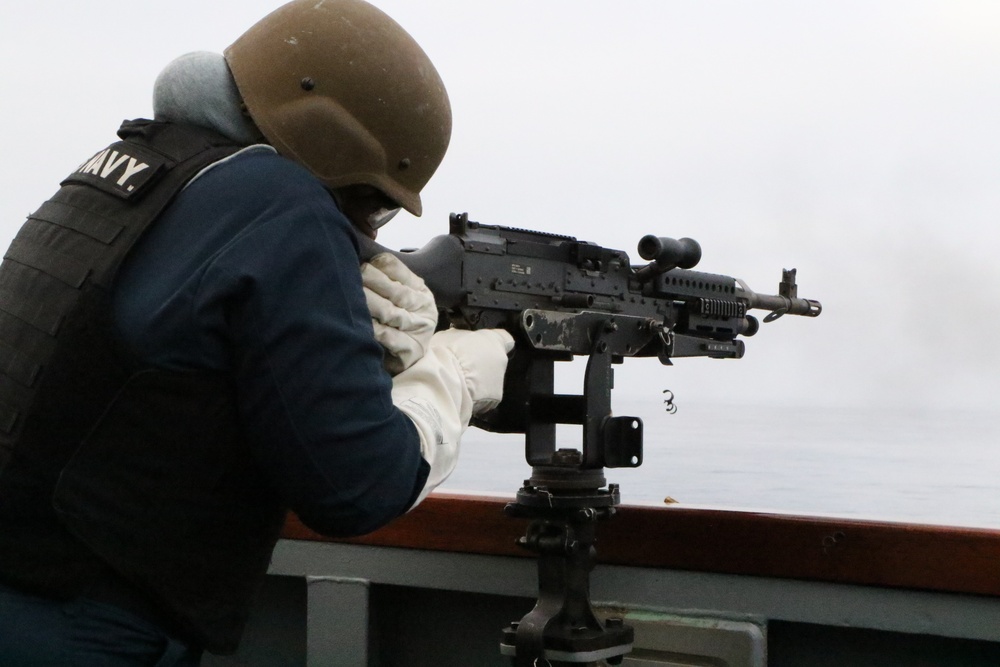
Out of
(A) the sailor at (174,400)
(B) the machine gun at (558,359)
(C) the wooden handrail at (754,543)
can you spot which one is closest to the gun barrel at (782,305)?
(B) the machine gun at (558,359)

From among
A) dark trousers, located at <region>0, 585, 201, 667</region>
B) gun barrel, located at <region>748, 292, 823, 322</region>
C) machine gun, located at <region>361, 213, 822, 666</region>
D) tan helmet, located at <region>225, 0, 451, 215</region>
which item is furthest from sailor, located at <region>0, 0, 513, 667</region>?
gun barrel, located at <region>748, 292, 823, 322</region>

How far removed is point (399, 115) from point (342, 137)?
7 cm

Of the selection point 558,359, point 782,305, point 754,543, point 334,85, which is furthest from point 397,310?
point 782,305

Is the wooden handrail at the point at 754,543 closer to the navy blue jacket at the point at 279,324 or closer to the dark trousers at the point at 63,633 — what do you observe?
the navy blue jacket at the point at 279,324

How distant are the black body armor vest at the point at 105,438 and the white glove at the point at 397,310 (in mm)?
248

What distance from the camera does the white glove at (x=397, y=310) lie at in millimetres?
1301

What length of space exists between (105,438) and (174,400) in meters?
0.07

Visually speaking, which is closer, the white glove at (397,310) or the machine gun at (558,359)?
the white glove at (397,310)

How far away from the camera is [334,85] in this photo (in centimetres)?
127

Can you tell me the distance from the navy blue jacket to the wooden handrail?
3.19ft

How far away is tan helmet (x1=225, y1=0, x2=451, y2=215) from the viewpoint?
125cm

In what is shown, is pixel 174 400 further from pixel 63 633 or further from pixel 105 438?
pixel 63 633

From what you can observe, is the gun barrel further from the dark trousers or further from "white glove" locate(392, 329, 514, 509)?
the dark trousers

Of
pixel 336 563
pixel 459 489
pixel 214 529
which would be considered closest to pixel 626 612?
pixel 459 489
